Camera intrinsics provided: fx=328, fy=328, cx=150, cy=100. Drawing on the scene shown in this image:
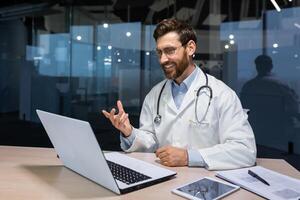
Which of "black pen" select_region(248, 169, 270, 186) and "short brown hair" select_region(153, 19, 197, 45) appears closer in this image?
"black pen" select_region(248, 169, 270, 186)

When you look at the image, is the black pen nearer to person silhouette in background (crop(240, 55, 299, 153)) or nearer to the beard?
the beard

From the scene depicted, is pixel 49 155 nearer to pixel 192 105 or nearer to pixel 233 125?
pixel 192 105

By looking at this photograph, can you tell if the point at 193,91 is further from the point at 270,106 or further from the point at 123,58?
the point at 123,58

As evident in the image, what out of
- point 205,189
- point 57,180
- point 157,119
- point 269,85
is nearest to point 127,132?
point 157,119

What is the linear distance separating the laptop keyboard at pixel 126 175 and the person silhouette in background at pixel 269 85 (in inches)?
102

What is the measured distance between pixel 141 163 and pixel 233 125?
16.3 inches

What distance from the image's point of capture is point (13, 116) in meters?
4.19

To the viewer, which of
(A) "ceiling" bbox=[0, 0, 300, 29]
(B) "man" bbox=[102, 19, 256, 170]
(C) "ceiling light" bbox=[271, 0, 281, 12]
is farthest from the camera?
(A) "ceiling" bbox=[0, 0, 300, 29]

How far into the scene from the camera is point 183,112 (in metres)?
1.45

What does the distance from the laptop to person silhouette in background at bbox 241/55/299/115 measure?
2490 mm

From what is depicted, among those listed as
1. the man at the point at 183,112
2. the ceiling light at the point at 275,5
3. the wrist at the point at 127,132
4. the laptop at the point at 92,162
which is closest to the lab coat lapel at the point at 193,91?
the man at the point at 183,112

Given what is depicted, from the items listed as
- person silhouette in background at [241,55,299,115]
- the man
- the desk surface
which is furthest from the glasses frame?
person silhouette in background at [241,55,299,115]

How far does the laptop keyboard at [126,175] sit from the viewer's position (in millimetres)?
994

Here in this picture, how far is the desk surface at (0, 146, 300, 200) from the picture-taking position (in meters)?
0.91
